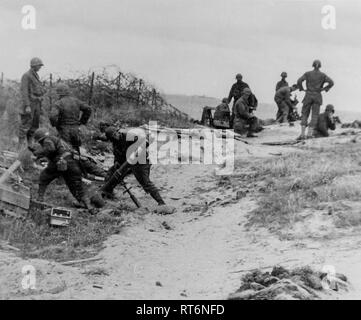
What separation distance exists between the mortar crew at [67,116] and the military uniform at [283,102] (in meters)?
11.1

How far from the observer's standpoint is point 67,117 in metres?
12.2

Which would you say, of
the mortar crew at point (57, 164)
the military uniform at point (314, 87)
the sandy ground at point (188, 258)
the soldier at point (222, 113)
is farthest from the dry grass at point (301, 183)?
the soldier at point (222, 113)

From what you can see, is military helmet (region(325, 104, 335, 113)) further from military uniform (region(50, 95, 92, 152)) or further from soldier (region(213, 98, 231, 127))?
military uniform (region(50, 95, 92, 152))

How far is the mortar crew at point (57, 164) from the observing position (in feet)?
35.7

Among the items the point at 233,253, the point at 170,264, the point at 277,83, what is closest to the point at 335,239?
the point at 233,253

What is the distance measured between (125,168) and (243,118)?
7.51 m

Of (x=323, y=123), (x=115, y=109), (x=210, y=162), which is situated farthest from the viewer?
(x=115, y=109)

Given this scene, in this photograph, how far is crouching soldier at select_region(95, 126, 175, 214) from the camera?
11.6 m

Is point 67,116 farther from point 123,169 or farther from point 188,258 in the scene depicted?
point 188,258

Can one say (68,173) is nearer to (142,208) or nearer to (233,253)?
(142,208)

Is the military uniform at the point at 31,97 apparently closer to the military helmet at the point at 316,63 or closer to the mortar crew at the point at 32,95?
the mortar crew at the point at 32,95

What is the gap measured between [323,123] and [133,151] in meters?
7.06

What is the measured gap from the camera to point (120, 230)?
33.6 ft

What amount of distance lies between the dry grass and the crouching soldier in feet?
5.63
